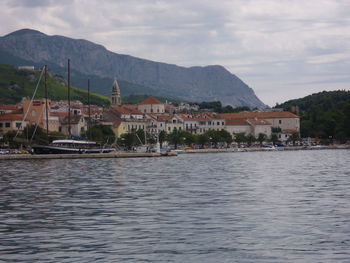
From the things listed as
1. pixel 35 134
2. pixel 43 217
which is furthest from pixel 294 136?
pixel 43 217

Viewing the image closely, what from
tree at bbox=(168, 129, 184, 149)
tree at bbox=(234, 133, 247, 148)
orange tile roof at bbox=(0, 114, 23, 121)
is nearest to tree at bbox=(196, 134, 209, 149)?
tree at bbox=(168, 129, 184, 149)

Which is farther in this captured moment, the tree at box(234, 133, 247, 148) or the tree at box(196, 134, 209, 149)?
the tree at box(234, 133, 247, 148)

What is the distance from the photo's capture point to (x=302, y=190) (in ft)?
134

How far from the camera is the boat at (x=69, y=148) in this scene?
10944 cm

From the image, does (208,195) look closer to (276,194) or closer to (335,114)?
(276,194)

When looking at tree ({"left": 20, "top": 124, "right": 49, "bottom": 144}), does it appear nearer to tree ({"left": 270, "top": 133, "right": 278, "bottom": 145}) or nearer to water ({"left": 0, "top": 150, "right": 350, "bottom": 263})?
water ({"left": 0, "top": 150, "right": 350, "bottom": 263})

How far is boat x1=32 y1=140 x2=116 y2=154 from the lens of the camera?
109438mm

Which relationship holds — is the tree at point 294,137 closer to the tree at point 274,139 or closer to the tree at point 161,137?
the tree at point 274,139

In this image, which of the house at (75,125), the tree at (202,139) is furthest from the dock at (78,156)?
the tree at (202,139)

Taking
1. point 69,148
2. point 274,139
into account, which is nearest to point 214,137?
point 274,139

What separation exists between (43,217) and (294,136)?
17009cm

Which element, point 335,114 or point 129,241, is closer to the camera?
point 129,241

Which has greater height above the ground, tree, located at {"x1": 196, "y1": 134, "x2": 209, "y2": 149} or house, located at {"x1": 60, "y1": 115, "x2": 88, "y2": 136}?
house, located at {"x1": 60, "y1": 115, "x2": 88, "y2": 136}

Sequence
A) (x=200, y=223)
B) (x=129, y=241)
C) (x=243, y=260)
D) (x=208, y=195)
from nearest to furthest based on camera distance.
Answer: (x=243, y=260), (x=129, y=241), (x=200, y=223), (x=208, y=195)
